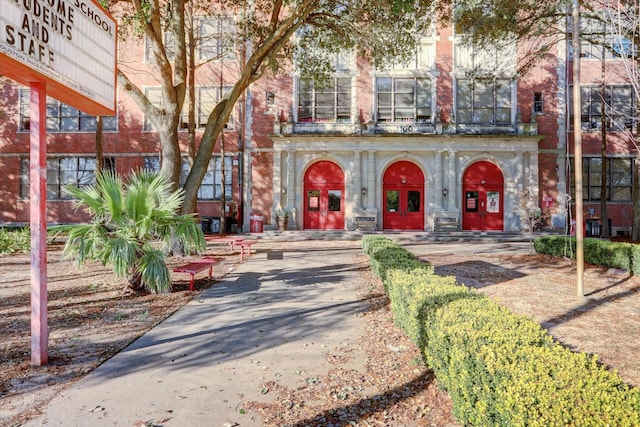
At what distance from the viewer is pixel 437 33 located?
2334 cm

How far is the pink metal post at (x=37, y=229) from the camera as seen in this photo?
178 inches

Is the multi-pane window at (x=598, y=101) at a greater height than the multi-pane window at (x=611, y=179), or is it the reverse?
the multi-pane window at (x=598, y=101)

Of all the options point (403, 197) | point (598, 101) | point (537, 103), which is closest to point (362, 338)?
point (403, 197)

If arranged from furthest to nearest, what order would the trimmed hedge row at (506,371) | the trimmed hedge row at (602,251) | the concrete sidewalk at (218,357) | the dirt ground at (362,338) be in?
1. the trimmed hedge row at (602,251)
2. the dirt ground at (362,338)
3. the concrete sidewalk at (218,357)
4. the trimmed hedge row at (506,371)

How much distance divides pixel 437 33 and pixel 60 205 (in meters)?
24.0

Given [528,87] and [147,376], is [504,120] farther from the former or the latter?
[147,376]

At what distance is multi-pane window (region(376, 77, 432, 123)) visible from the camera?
77.0 ft

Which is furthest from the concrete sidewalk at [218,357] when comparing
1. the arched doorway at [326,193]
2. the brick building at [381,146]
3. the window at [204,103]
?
the window at [204,103]

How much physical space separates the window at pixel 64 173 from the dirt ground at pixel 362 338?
46.4 feet

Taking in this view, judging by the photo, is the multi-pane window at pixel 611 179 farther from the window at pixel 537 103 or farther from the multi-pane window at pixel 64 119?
the multi-pane window at pixel 64 119

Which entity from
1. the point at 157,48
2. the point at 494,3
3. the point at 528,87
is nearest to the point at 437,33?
the point at 528,87

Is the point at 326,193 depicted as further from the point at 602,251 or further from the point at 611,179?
the point at 611,179

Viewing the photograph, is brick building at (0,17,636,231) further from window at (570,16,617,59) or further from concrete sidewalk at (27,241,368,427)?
concrete sidewalk at (27,241,368,427)

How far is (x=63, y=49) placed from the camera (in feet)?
14.9
